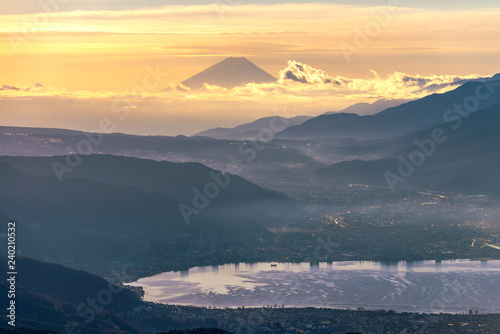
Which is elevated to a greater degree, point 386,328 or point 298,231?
point 298,231

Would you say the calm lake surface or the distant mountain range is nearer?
the calm lake surface

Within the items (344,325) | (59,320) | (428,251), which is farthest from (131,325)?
(428,251)

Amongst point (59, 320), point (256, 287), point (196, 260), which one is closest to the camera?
point (59, 320)

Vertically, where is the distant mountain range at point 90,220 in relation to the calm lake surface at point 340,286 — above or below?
above

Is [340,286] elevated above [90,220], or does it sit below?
below

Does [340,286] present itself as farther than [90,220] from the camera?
No

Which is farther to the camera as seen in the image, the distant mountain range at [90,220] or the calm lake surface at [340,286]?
the distant mountain range at [90,220]

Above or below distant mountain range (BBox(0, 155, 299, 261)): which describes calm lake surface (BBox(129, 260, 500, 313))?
below

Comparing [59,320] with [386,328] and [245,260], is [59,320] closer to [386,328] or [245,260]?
[386,328]
